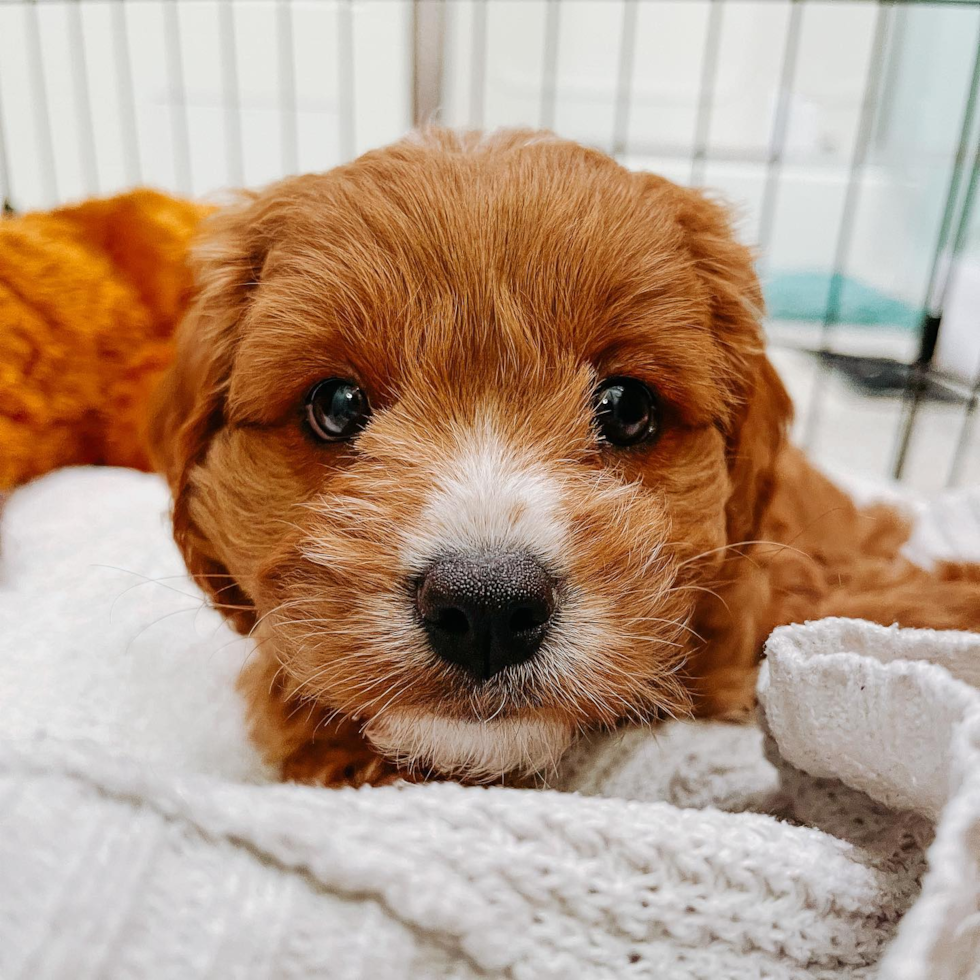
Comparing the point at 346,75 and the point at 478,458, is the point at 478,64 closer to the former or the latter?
the point at 346,75

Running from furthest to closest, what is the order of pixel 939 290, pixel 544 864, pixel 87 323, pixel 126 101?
pixel 126 101 → pixel 939 290 → pixel 87 323 → pixel 544 864

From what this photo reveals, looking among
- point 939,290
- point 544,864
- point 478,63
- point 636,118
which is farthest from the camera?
point 636,118

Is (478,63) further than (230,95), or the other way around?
(230,95)

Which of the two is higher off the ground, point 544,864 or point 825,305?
point 544,864

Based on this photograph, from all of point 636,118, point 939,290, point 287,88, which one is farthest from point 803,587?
point 636,118

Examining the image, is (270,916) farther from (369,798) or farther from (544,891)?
(544,891)

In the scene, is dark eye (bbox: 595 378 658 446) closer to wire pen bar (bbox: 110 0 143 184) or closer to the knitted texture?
the knitted texture

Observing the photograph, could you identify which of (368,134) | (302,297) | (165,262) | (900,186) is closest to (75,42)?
(368,134)

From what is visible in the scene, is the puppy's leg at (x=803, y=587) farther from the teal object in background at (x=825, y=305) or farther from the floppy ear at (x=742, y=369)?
the teal object in background at (x=825, y=305)

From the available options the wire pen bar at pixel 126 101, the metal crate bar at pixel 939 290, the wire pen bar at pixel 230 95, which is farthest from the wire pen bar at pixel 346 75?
the metal crate bar at pixel 939 290
